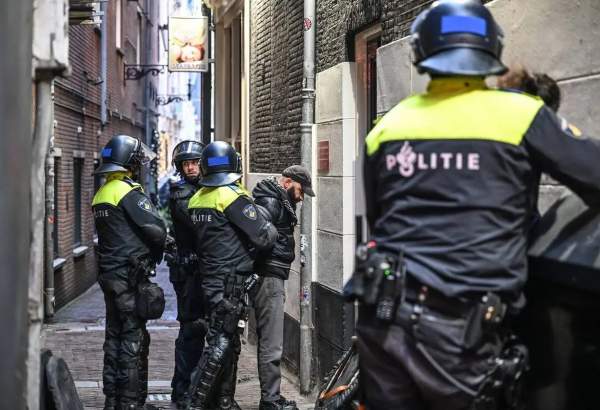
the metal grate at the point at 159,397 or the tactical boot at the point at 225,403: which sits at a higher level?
the tactical boot at the point at 225,403

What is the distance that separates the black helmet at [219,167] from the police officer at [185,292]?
76 cm

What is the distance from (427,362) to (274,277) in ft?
16.2

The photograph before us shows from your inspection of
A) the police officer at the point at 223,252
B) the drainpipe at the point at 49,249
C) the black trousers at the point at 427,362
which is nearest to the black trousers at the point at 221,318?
the police officer at the point at 223,252

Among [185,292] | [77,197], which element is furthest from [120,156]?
[77,197]

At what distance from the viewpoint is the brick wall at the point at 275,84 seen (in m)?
10.8

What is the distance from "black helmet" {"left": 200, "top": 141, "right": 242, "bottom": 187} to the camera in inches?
311

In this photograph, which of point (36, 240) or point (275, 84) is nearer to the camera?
point (36, 240)

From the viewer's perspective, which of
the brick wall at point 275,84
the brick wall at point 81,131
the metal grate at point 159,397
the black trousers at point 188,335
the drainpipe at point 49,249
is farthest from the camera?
the brick wall at point 81,131

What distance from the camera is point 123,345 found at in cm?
803

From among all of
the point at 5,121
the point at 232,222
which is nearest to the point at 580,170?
the point at 5,121

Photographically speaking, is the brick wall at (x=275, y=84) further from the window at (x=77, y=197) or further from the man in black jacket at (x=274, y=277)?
the window at (x=77, y=197)

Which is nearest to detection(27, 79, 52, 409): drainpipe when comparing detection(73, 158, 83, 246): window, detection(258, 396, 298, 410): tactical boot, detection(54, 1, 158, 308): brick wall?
detection(258, 396, 298, 410): tactical boot

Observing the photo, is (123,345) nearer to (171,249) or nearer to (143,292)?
(143,292)

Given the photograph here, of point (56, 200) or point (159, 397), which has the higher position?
point (56, 200)
